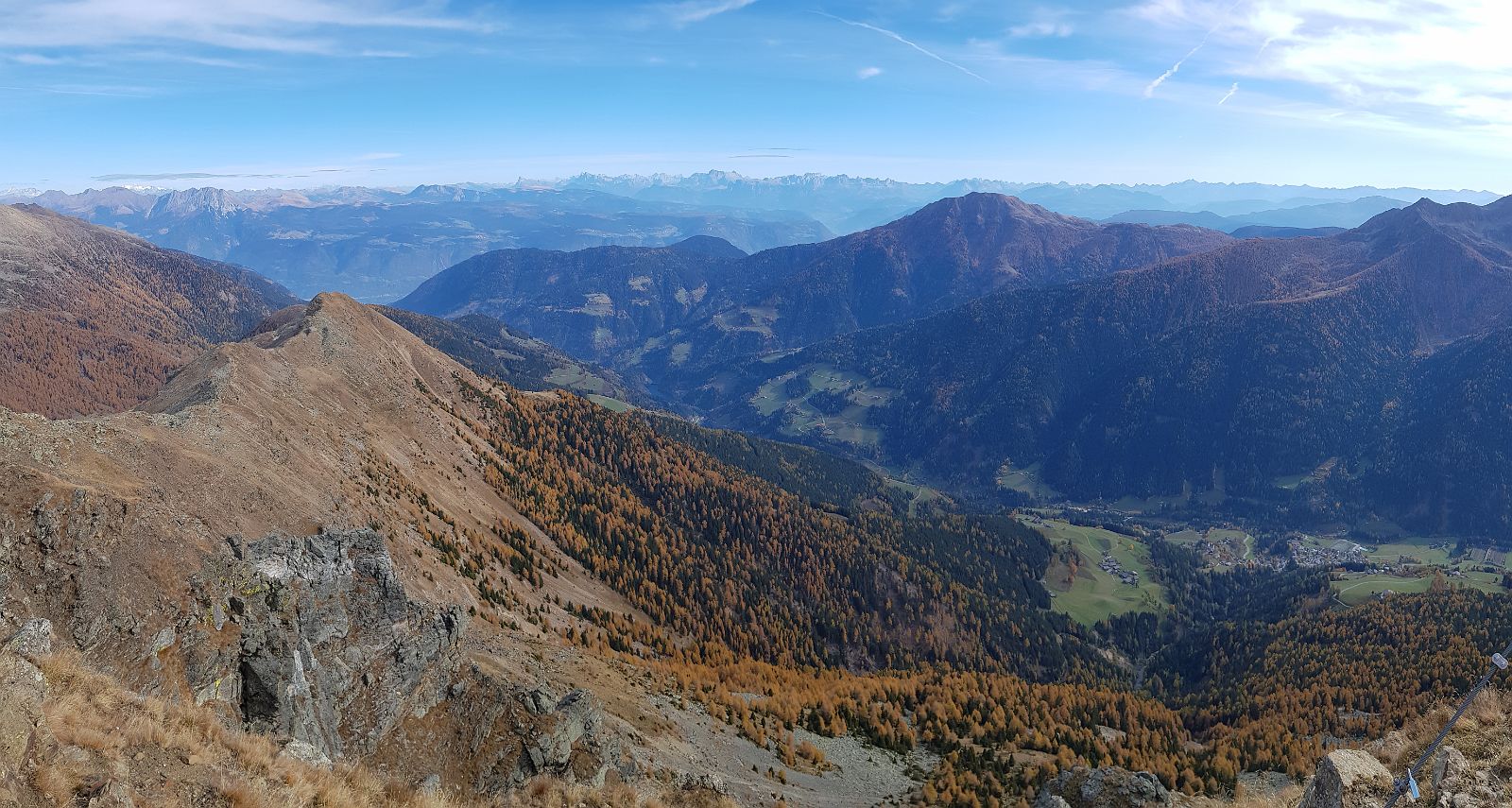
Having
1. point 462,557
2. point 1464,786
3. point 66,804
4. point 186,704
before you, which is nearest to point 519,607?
point 462,557

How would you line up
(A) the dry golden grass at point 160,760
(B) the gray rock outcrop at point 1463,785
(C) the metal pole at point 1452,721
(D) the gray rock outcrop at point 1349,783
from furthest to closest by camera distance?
(D) the gray rock outcrop at point 1349,783 < (B) the gray rock outcrop at point 1463,785 < (C) the metal pole at point 1452,721 < (A) the dry golden grass at point 160,760

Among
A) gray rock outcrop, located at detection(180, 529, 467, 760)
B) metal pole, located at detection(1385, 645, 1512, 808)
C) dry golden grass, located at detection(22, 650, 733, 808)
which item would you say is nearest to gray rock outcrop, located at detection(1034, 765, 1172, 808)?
metal pole, located at detection(1385, 645, 1512, 808)

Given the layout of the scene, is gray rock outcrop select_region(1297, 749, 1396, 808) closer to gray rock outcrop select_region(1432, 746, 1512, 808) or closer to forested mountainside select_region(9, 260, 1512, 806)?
gray rock outcrop select_region(1432, 746, 1512, 808)

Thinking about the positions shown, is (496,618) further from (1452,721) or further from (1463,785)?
(1452,721)

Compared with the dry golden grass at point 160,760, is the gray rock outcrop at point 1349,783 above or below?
below

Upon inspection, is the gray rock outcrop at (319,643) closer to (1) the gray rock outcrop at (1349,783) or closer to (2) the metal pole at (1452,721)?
(2) the metal pole at (1452,721)

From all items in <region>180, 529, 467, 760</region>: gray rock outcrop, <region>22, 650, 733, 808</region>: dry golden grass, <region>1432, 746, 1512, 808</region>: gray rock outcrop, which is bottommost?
<region>180, 529, 467, 760</region>: gray rock outcrop

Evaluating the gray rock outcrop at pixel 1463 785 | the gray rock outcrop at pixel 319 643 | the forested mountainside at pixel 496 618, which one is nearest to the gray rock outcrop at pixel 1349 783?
the gray rock outcrop at pixel 1463 785
